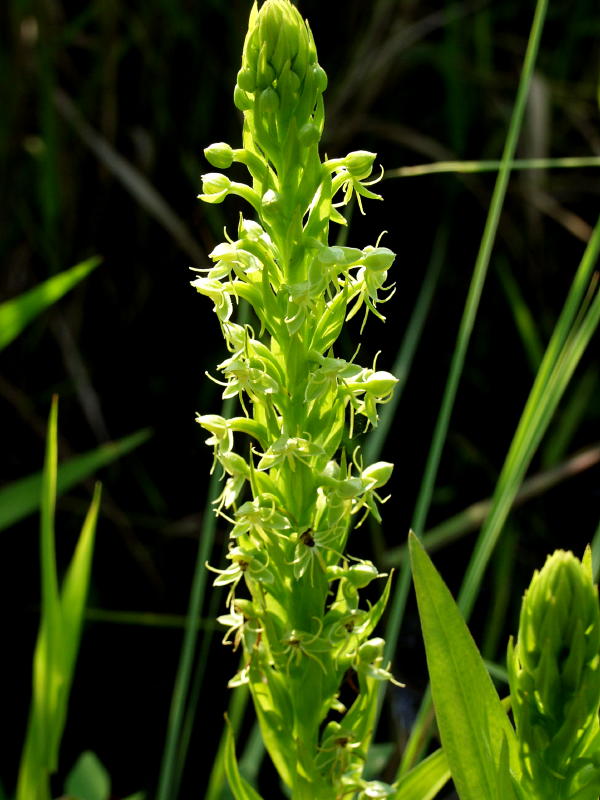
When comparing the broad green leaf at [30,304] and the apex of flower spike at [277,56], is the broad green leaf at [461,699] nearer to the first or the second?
the apex of flower spike at [277,56]

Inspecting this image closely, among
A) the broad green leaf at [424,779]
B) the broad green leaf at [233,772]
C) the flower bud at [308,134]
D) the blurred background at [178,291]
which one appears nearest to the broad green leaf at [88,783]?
the broad green leaf at [233,772]

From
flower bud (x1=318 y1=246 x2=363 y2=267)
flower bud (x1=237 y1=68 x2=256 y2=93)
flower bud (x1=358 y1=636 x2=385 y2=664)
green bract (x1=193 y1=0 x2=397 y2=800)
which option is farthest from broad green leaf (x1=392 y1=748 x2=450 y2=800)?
flower bud (x1=237 y1=68 x2=256 y2=93)

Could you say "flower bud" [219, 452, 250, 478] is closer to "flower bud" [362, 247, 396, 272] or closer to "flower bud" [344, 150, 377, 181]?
"flower bud" [362, 247, 396, 272]

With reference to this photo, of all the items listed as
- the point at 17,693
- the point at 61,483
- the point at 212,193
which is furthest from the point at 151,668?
the point at 212,193

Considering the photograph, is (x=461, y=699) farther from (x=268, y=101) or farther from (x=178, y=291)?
(x=178, y=291)

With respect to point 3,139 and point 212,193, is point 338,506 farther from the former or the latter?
point 3,139

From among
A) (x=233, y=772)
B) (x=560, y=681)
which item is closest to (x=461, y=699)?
(x=560, y=681)

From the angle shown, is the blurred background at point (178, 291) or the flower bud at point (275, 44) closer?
the flower bud at point (275, 44)
